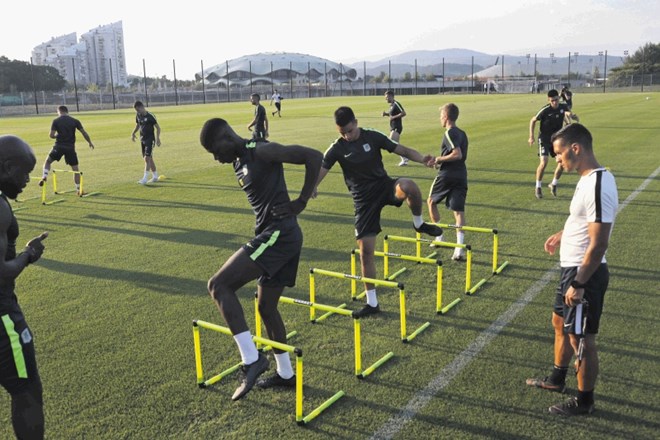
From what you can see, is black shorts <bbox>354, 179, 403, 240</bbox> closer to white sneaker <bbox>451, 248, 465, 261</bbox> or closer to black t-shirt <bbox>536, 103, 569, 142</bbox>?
white sneaker <bbox>451, 248, 465, 261</bbox>

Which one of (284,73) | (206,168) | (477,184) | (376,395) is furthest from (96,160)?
(284,73)

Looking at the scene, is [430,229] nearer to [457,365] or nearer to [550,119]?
[457,365]

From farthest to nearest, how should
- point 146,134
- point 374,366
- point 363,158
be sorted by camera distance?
point 146,134 → point 363,158 → point 374,366

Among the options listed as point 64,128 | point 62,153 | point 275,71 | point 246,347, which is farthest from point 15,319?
point 275,71

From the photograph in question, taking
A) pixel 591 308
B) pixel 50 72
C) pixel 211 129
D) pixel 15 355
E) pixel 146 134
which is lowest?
pixel 591 308

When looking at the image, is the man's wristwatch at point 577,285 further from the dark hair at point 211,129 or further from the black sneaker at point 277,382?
the dark hair at point 211,129

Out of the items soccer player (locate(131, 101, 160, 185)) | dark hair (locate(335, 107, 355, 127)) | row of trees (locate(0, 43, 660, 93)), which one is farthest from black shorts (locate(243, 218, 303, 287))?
row of trees (locate(0, 43, 660, 93))

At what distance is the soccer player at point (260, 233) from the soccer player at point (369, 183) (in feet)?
6.05

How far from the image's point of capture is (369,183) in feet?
23.0

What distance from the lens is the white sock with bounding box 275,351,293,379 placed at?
17.3 ft

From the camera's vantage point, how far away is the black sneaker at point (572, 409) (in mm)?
4774

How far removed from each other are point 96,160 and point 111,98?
66.9 meters

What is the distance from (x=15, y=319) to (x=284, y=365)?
8.01ft

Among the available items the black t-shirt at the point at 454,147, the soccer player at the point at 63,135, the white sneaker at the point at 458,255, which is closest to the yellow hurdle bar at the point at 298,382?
the white sneaker at the point at 458,255
